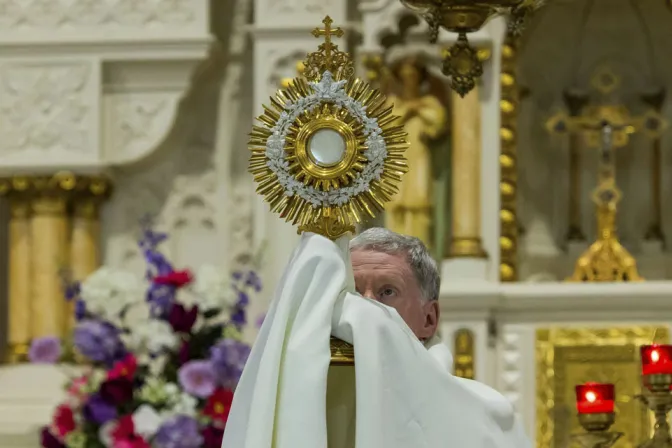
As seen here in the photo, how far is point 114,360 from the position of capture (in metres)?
5.39

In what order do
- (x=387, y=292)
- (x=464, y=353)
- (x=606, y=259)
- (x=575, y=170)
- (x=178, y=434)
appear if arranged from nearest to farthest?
1. (x=387, y=292)
2. (x=178, y=434)
3. (x=464, y=353)
4. (x=606, y=259)
5. (x=575, y=170)

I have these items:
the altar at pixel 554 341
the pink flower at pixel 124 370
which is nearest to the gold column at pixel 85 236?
the altar at pixel 554 341

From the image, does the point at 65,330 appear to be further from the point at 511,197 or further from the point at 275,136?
the point at 275,136

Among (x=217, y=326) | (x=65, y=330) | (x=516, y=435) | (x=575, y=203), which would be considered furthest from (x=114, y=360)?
(x=516, y=435)

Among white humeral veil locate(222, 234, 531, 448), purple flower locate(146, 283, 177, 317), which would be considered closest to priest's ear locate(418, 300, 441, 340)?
white humeral veil locate(222, 234, 531, 448)

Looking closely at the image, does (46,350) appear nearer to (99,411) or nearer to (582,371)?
(99,411)

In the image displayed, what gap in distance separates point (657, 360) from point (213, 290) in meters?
1.75

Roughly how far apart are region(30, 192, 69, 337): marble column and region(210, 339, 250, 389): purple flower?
64.1 inches

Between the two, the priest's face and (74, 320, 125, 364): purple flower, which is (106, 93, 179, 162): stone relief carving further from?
the priest's face

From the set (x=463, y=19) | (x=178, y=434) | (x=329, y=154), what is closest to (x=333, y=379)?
(x=329, y=154)

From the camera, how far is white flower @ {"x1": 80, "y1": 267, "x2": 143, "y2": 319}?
5445 millimetres

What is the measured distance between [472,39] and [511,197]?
605 mm

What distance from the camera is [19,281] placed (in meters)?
6.91

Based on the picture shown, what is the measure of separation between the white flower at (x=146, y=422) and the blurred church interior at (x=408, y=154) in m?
1.26
